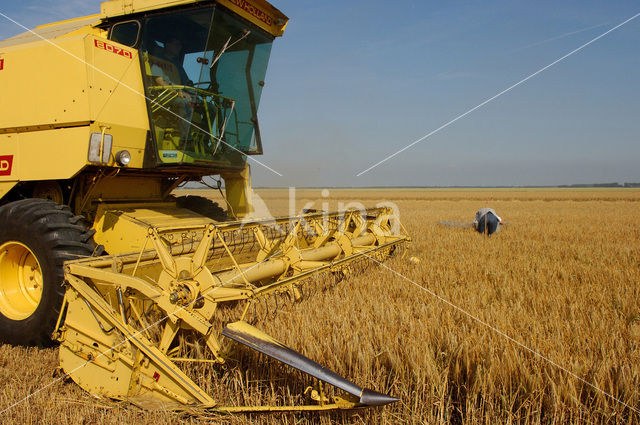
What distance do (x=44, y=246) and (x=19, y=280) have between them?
2.33 feet

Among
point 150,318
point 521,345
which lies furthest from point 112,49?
point 521,345

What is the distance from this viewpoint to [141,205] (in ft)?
14.5


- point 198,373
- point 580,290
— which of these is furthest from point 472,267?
point 198,373

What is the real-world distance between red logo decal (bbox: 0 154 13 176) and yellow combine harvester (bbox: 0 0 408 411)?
19mm

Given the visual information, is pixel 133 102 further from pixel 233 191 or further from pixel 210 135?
pixel 233 191

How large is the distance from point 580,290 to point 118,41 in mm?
4919

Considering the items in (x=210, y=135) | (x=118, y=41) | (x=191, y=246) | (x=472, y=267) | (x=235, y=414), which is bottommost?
(x=235, y=414)

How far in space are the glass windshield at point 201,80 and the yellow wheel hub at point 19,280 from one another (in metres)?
1.38

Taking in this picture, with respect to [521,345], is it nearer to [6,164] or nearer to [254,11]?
[254,11]

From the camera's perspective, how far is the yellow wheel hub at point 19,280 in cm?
342

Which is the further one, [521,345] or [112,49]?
[112,49]

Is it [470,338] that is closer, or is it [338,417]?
[338,417]

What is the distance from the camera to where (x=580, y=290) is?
3.71 m

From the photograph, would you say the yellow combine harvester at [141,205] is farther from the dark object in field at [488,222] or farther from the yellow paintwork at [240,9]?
the dark object in field at [488,222]
